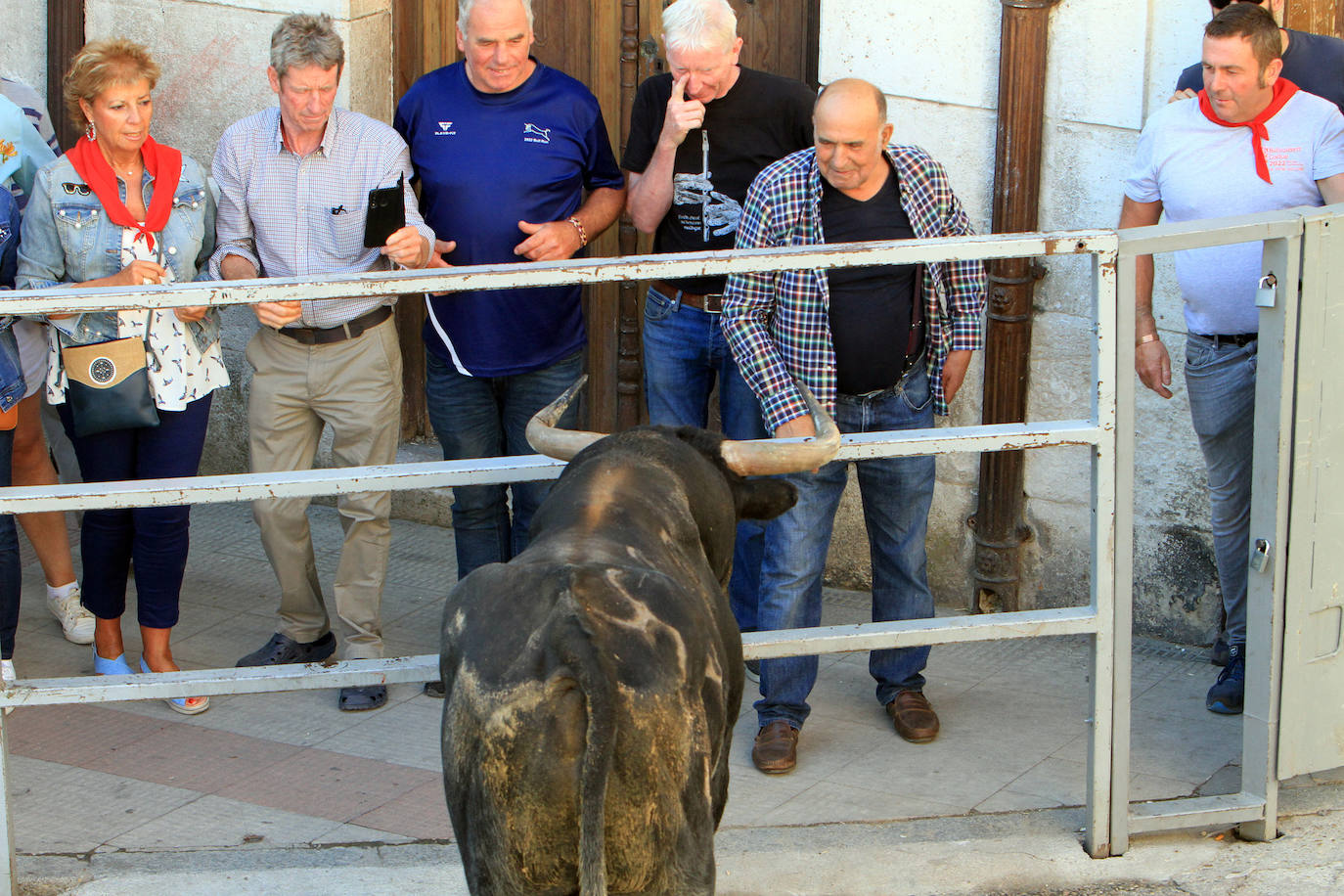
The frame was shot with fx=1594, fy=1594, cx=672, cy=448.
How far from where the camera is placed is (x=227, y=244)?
195 inches

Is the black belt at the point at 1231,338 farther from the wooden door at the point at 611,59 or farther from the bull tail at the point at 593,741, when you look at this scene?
the bull tail at the point at 593,741

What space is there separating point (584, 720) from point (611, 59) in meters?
3.98

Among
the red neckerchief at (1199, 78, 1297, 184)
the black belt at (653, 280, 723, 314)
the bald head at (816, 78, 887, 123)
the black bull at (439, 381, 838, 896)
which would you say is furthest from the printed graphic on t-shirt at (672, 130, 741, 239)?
the black bull at (439, 381, 838, 896)

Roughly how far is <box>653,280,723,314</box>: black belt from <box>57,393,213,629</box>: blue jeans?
1476mm

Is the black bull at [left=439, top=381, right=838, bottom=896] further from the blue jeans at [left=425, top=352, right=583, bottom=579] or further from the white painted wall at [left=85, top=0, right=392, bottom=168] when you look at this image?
the white painted wall at [left=85, top=0, right=392, bottom=168]

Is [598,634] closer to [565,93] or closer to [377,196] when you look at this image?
[377,196]

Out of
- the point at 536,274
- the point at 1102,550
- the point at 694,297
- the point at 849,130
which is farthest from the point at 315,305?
the point at 1102,550

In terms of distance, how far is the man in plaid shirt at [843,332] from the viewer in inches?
172

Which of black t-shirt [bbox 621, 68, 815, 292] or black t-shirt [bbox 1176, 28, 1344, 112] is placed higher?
black t-shirt [bbox 1176, 28, 1344, 112]

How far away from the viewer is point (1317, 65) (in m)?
4.66

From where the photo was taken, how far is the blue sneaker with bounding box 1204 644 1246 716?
16.0 feet

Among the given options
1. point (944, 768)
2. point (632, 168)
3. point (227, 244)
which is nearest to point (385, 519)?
point (227, 244)

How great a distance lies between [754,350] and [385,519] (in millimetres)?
1469

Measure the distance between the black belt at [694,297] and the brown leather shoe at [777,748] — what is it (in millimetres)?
1261
